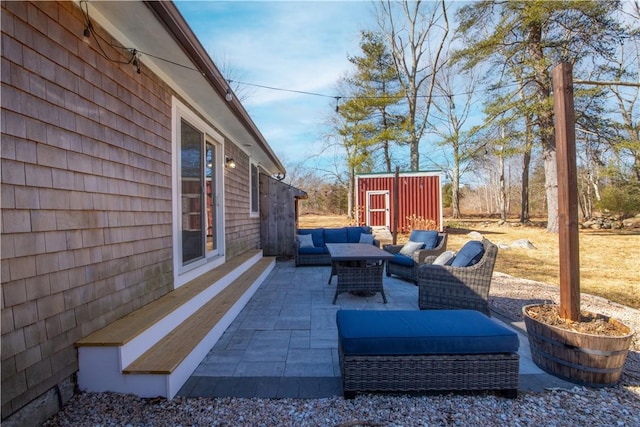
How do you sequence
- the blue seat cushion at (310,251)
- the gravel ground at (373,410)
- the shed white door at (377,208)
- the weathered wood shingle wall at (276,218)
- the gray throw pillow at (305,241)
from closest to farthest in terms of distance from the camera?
the gravel ground at (373,410), the blue seat cushion at (310,251), the gray throw pillow at (305,241), the weathered wood shingle wall at (276,218), the shed white door at (377,208)

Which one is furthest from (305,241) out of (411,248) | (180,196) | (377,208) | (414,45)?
(414,45)

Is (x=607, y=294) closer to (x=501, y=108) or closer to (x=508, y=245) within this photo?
(x=508, y=245)

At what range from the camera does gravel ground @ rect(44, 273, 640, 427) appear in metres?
1.86

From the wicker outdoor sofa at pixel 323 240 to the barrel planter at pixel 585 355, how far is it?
177 inches

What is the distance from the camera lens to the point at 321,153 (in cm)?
2083

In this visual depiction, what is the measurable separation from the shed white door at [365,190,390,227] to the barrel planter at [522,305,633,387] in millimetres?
11461

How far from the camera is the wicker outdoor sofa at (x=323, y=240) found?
7.01 metres

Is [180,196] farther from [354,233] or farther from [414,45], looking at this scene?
[414,45]

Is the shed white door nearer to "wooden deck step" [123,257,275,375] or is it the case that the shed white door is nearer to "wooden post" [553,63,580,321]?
"wooden deck step" [123,257,275,375]

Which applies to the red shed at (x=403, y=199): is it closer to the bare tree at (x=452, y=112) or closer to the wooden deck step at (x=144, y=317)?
the bare tree at (x=452, y=112)

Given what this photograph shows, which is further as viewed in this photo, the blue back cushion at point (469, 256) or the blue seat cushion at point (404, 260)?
the blue seat cushion at point (404, 260)

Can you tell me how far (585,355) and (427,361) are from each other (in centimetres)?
106

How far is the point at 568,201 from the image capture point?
2.39 m

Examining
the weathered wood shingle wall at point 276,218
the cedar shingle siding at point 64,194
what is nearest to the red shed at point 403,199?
the weathered wood shingle wall at point 276,218
